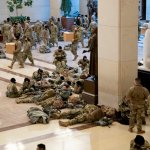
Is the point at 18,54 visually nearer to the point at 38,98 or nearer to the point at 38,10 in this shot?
the point at 38,98

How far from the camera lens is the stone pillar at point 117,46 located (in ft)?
35.9

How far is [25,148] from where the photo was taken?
29.9 feet

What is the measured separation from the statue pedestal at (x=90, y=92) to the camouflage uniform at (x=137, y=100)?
7.32 feet

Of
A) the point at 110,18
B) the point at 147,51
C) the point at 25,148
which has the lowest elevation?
the point at 25,148

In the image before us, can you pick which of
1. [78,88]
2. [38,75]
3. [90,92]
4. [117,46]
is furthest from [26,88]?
[117,46]

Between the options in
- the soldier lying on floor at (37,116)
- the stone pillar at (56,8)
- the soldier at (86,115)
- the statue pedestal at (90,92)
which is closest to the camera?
the soldier at (86,115)

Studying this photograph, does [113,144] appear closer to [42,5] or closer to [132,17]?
[132,17]

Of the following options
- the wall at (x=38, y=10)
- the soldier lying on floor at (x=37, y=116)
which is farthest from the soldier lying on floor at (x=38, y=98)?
the wall at (x=38, y=10)

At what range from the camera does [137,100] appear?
9484 millimetres

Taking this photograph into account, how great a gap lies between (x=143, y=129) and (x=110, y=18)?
2994mm

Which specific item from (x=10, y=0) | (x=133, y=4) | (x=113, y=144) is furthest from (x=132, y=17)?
(x=10, y=0)

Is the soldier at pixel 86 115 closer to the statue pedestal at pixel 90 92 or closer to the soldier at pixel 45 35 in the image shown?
the statue pedestal at pixel 90 92

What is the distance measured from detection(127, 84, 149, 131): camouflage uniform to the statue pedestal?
2232 mm

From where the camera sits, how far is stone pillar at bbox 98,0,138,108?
1095 cm
